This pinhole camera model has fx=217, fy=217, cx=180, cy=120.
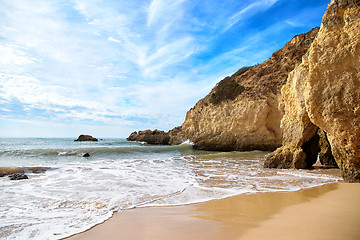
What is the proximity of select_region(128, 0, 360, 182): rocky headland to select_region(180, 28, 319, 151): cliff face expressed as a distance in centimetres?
8

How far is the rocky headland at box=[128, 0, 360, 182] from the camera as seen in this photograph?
16.7 feet

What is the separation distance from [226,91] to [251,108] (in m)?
4.22

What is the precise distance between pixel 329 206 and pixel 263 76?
61.6 feet

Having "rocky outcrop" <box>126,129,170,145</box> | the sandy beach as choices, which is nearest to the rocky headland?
the sandy beach

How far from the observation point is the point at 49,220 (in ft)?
10.8

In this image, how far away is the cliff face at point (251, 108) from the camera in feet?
60.8

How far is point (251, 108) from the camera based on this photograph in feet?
63.3

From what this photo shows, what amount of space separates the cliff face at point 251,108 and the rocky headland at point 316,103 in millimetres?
80

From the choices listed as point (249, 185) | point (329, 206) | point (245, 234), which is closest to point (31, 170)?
point (249, 185)

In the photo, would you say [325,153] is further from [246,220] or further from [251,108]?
[251,108]

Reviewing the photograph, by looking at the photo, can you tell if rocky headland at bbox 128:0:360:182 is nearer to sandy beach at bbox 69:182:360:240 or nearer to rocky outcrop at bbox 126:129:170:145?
sandy beach at bbox 69:182:360:240

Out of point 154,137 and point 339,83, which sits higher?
point 339,83

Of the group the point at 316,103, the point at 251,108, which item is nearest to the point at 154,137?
the point at 251,108

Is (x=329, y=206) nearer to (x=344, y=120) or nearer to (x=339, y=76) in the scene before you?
(x=344, y=120)
